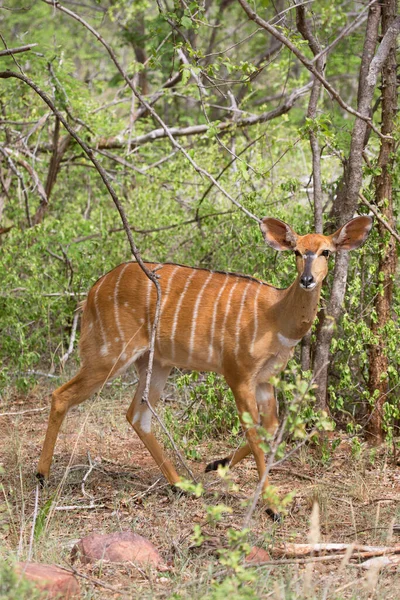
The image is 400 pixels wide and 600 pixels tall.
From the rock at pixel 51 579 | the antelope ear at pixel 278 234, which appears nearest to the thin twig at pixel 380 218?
the antelope ear at pixel 278 234

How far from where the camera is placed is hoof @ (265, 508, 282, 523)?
4305 mm

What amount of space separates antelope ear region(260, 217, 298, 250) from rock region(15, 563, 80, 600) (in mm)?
2092

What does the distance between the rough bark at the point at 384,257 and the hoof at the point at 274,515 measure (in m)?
1.11

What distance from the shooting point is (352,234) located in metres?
4.52

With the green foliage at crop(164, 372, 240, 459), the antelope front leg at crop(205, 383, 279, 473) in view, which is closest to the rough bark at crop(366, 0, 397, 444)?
the antelope front leg at crop(205, 383, 279, 473)

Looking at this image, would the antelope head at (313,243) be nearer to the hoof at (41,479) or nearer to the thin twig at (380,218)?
the thin twig at (380,218)

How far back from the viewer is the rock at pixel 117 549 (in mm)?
3607

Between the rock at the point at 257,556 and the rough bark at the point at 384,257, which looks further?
the rough bark at the point at 384,257

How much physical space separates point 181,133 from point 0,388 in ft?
9.63

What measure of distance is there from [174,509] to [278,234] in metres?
1.51

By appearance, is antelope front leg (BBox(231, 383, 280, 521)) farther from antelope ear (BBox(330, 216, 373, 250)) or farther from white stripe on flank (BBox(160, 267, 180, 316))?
antelope ear (BBox(330, 216, 373, 250))

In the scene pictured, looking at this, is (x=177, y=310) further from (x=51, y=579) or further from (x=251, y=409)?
(x=51, y=579)

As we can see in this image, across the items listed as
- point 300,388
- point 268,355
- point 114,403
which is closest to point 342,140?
point 268,355

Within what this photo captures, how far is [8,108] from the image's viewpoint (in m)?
8.48
